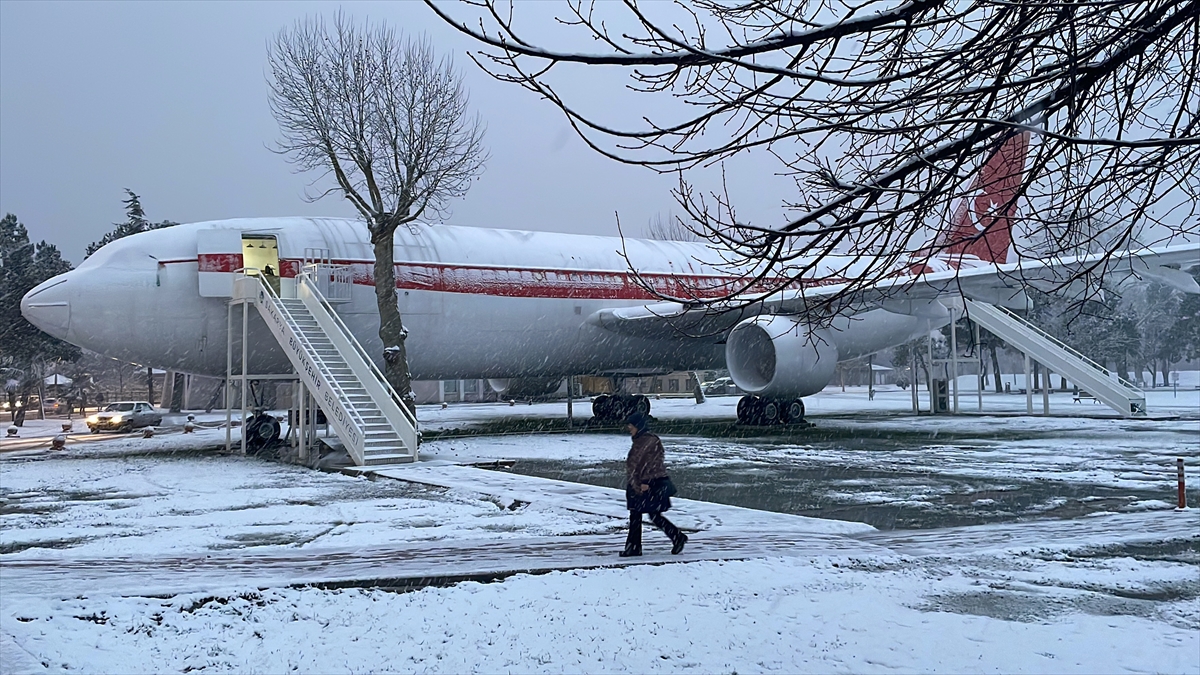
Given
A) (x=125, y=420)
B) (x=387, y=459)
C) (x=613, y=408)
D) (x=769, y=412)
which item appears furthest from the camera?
(x=125, y=420)

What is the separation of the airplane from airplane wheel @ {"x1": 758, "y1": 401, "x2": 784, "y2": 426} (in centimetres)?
5

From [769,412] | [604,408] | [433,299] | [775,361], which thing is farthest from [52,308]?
[769,412]

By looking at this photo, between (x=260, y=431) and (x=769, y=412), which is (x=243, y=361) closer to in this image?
(x=260, y=431)

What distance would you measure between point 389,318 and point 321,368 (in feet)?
8.57

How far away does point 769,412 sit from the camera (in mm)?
22328

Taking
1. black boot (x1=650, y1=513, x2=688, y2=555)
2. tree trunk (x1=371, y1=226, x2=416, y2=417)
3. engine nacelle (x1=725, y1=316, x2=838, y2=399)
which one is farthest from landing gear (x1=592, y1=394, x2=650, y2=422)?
black boot (x1=650, y1=513, x2=688, y2=555)

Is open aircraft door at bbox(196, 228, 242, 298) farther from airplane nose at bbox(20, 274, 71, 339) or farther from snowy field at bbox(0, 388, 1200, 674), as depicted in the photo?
snowy field at bbox(0, 388, 1200, 674)

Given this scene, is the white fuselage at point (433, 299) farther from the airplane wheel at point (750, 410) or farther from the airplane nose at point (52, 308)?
the airplane wheel at point (750, 410)

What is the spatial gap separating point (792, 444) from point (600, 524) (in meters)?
9.49

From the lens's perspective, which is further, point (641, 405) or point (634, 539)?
point (641, 405)

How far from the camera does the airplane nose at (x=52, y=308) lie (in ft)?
49.6

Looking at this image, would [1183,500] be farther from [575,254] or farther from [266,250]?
[266,250]

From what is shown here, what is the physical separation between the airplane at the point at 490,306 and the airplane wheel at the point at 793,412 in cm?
5

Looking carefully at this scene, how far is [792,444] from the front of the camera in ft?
57.3
